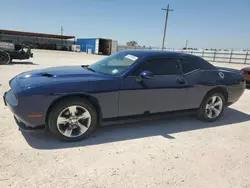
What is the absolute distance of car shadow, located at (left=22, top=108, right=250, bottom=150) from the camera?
3378mm

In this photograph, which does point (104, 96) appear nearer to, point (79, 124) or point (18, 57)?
point (79, 124)

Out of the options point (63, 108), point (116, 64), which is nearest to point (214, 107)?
point (116, 64)

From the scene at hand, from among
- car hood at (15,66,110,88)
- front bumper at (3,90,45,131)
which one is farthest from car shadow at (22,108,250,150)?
car hood at (15,66,110,88)

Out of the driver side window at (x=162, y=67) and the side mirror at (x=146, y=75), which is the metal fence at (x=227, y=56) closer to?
the driver side window at (x=162, y=67)

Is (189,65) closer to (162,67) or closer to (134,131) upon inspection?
(162,67)

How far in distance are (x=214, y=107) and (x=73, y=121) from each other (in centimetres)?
316

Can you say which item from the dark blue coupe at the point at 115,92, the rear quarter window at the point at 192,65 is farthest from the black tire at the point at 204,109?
the rear quarter window at the point at 192,65

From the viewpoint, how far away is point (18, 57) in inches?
558

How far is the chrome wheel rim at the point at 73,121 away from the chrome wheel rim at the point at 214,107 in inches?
108

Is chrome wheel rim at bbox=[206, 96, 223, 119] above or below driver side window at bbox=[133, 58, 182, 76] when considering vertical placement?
below

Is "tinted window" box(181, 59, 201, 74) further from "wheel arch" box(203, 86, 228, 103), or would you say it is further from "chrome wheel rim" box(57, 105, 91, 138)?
"chrome wheel rim" box(57, 105, 91, 138)

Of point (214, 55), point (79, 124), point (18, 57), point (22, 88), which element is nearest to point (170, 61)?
point (79, 124)

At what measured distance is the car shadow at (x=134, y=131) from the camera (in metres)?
3.38

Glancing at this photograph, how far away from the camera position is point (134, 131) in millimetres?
4012
